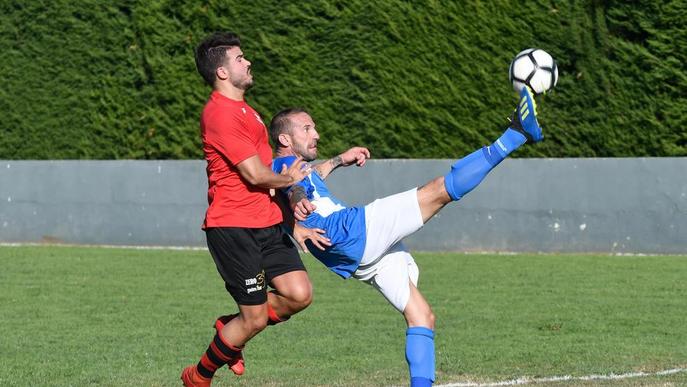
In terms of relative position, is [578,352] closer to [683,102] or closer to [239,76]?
[239,76]

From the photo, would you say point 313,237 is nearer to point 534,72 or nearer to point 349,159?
point 349,159

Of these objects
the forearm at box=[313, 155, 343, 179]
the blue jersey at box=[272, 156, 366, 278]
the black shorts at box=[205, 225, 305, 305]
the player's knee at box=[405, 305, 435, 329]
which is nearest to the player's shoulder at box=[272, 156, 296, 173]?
the blue jersey at box=[272, 156, 366, 278]

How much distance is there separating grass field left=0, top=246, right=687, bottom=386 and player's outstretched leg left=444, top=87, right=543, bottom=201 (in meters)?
1.36

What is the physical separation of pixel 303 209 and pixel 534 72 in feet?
5.63

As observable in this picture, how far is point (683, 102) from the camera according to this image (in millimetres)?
15008

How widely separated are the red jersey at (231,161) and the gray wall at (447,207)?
28.2ft

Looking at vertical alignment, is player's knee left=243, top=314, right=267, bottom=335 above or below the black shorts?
below

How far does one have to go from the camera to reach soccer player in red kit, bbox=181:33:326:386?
6543mm

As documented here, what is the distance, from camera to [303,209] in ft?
21.2

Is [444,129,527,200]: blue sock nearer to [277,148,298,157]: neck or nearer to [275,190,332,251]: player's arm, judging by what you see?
[275,190,332,251]: player's arm

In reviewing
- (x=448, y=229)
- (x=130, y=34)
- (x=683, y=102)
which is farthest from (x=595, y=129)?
(x=130, y=34)

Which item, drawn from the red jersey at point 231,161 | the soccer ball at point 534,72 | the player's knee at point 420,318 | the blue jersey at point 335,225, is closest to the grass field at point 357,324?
the player's knee at point 420,318

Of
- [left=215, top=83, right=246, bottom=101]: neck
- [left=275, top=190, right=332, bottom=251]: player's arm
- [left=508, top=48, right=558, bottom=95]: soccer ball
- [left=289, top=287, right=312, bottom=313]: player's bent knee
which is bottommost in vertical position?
[left=289, top=287, right=312, bottom=313]: player's bent knee

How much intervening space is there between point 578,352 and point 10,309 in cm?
507
